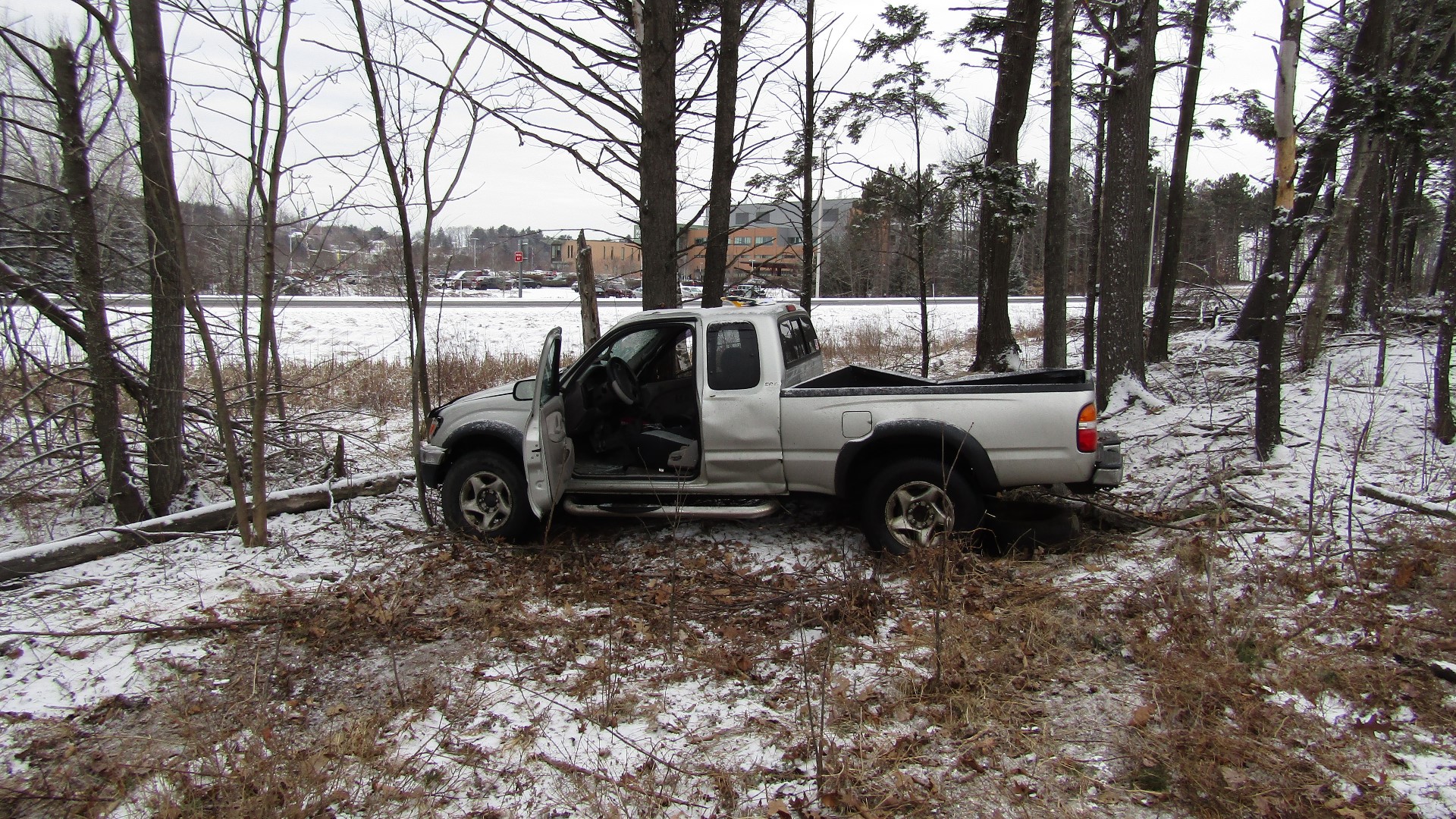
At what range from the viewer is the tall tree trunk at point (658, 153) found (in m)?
8.36

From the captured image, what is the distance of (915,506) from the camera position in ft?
17.7

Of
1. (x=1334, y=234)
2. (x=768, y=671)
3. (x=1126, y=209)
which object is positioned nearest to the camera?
(x=768, y=671)

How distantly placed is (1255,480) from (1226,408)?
2727mm

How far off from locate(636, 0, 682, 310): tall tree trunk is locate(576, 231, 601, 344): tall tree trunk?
0.62m

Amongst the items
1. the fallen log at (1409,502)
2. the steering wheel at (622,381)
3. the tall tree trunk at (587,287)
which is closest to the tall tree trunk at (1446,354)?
the fallen log at (1409,502)

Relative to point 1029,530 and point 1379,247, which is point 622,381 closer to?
point 1029,530

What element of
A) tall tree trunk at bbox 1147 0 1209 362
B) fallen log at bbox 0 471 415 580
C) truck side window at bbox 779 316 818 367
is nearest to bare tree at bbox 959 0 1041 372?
tall tree trunk at bbox 1147 0 1209 362

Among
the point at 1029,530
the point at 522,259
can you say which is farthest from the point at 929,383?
the point at 522,259

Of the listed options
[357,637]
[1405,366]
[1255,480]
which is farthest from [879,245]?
[357,637]

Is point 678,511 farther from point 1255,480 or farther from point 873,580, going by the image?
point 1255,480

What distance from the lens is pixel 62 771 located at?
10.7ft

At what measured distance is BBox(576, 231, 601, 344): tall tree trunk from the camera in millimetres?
8734

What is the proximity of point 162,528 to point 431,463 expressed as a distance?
6.87 feet

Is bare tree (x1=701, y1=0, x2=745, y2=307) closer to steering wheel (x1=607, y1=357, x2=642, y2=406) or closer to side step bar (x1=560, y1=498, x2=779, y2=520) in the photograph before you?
steering wheel (x1=607, y1=357, x2=642, y2=406)
